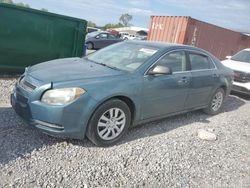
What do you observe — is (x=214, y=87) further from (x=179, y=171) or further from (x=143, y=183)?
(x=143, y=183)

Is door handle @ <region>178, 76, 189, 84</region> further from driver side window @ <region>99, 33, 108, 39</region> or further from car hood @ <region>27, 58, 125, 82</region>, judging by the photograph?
driver side window @ <region>99, 33, 108, 39</region>

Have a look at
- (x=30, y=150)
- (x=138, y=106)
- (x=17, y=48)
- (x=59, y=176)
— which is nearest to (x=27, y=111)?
(x=30, y=150)

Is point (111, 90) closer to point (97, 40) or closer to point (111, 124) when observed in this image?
point (111, 124)

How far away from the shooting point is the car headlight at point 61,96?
3.75 meters

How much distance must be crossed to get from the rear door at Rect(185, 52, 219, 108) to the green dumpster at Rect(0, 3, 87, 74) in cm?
371

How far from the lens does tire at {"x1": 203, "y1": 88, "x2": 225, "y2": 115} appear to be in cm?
640

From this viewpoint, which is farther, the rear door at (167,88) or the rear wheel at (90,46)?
the rear wheel at (90,46)

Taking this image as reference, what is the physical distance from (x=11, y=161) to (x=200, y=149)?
2771 millimetres

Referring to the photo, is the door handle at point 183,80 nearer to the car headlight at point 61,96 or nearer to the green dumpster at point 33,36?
the car headlight at point 61,96

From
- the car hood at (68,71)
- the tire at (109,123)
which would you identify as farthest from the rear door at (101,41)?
Answer: the tire at (109,123)

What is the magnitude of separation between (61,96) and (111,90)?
0.69 m

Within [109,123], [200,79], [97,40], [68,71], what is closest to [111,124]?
[109,123]

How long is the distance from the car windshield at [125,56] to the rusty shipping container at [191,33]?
838 cm

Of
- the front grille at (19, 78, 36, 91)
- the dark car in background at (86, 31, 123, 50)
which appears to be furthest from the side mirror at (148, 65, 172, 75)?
the dark car in background at (86, 31, 123, 50)
